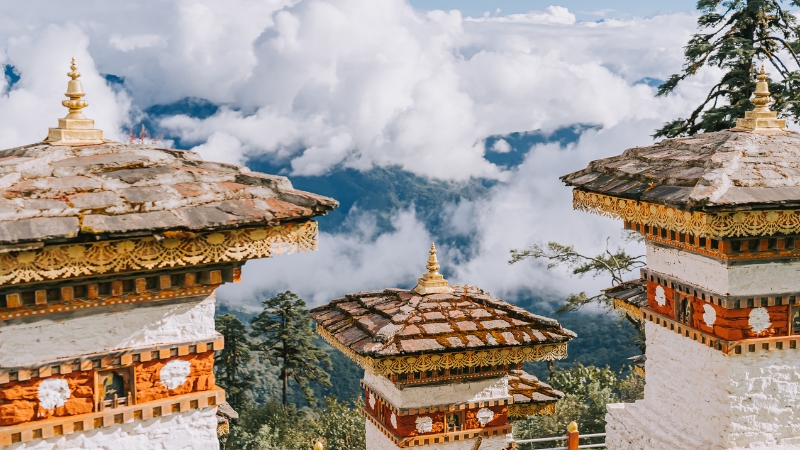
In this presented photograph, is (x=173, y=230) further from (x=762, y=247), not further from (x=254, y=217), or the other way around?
(x=762, y=247)

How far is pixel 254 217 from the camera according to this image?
4.56 meters

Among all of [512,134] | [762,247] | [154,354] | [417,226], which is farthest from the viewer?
[512,134]

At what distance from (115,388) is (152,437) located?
368mm

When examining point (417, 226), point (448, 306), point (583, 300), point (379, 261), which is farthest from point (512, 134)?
point (448, 306)

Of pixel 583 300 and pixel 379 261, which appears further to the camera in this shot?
pixel 379 261

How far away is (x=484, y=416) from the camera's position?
717 centimetres

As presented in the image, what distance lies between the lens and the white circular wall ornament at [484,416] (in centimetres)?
714

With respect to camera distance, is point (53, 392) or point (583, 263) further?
point (583, 263)

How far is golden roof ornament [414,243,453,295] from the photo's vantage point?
7535 mm

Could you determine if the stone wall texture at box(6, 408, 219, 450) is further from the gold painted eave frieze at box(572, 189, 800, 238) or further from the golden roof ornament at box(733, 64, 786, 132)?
the golden roof ornament at box(733, 64, 786, 132)

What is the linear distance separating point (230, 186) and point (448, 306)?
2.98 metres

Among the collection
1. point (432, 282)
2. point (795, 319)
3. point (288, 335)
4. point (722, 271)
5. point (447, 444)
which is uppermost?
point (722, 271)

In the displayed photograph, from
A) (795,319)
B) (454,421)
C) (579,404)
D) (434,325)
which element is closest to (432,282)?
(434,325)

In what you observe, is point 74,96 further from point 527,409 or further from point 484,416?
point 527,409
